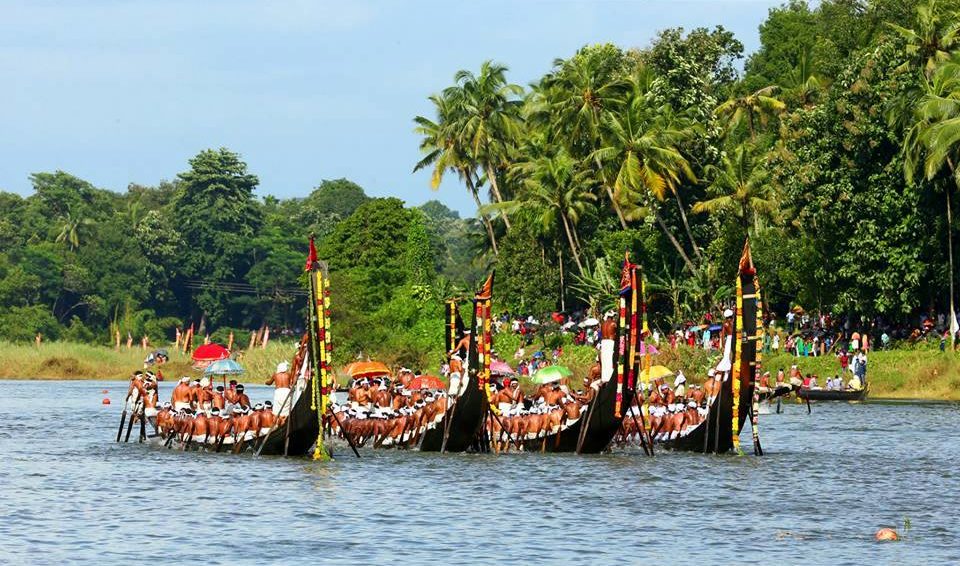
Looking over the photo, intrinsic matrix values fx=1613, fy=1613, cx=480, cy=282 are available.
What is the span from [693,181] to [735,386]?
47.2 metres

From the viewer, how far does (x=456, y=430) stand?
43750 mm

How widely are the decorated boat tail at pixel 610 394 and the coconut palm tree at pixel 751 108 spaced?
51.1 meters

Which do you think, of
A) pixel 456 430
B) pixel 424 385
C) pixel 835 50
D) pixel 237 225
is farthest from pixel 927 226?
pixel 237 225

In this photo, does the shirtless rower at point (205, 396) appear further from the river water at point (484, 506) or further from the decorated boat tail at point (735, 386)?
the decorated boat tail at point (735, 386)

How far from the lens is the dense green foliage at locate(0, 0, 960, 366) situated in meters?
69.5

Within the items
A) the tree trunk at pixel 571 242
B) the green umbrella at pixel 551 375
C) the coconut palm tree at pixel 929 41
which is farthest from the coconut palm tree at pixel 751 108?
the green umbrella at pixel 551 375

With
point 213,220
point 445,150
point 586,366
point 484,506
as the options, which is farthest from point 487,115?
point 484,506

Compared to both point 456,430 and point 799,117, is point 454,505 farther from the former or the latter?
point 799,117

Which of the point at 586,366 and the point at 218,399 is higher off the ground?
the point at 586,366

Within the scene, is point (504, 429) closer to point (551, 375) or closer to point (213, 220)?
point (551, 375)

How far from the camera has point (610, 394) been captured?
41812mm

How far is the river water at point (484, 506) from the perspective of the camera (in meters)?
27.6

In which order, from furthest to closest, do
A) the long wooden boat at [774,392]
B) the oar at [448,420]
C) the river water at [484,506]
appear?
the long wooden boat at [774,392] < the oar at [448,420] < the river water at [484,506]

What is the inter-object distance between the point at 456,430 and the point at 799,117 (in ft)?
130
